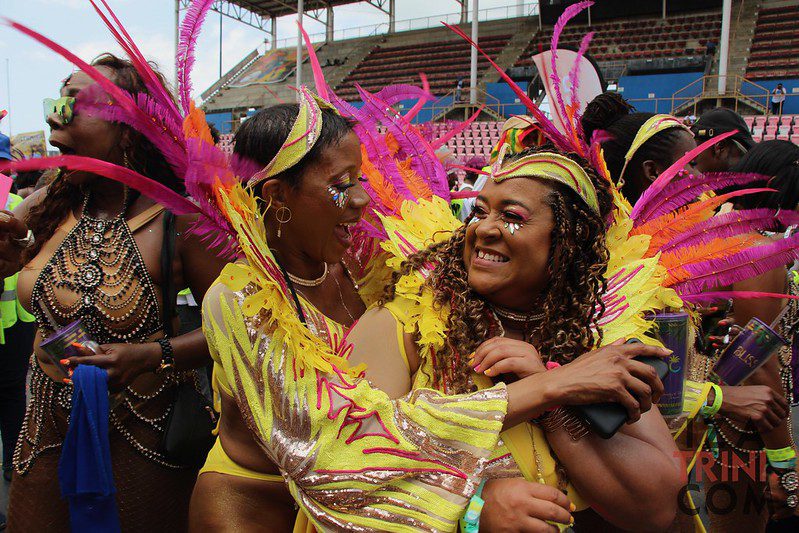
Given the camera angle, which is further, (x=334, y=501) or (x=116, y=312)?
(x=116, y=312)

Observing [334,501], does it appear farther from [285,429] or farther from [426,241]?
[426,241]

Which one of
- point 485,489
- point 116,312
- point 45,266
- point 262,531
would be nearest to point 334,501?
point 485,489

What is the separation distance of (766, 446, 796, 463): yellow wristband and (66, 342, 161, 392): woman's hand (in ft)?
7.48

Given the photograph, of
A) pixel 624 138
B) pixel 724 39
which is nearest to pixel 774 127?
pixel 724 39

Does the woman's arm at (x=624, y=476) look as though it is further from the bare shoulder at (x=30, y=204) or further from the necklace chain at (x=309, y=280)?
the bare shoulder at (x=30, y=204)

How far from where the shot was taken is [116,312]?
1.88 meters

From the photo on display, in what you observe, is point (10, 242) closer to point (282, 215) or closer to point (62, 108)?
point (62, 108)

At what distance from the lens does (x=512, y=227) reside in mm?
1452

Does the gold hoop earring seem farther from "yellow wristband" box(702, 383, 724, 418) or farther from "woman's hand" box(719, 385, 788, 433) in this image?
"woman's hand" box(719, 385, 788, 433)

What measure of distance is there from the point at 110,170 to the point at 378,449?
2.64ft

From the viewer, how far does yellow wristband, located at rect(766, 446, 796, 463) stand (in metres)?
2.44

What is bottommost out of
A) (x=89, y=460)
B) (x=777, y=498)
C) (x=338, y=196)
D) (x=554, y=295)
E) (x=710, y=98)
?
(x=777, y=498)

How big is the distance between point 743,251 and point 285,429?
1.39 metres

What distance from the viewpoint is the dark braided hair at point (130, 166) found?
6.45ft
